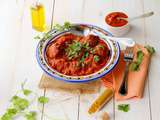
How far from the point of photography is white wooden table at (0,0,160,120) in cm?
120

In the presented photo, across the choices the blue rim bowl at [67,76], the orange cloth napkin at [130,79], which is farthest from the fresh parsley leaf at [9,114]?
the orange cloth napkin at [130,79]

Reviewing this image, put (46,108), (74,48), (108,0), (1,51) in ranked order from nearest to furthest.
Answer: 1. (46,108)
2. (74,48)
3. (1,51)
4. (108,0)

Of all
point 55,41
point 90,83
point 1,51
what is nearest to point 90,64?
point 90,83

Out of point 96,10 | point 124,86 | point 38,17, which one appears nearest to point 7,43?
point 38,17

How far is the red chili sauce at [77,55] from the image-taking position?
1.27 metres

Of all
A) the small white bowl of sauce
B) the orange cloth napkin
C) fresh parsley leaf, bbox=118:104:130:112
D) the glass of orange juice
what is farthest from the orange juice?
fresh parsley leaf, bbox=118:104:130:112

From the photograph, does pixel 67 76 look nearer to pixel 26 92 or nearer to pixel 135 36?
pixel 26 92

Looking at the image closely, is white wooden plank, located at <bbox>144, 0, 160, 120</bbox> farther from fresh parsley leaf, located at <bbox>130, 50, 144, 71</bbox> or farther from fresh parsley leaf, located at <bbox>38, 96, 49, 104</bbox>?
fresh parsley leaf, located at <bbox>38, 96, 49, 104</bbox>

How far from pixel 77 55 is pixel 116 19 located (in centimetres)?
26

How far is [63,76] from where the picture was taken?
124cm

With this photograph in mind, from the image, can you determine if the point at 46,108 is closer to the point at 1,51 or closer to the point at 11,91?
the point at 11,91

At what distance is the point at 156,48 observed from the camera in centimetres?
139

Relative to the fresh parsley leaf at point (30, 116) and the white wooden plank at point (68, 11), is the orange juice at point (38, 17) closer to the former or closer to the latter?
the white wooden plank at point (68, 11)

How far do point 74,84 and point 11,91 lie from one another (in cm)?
21
